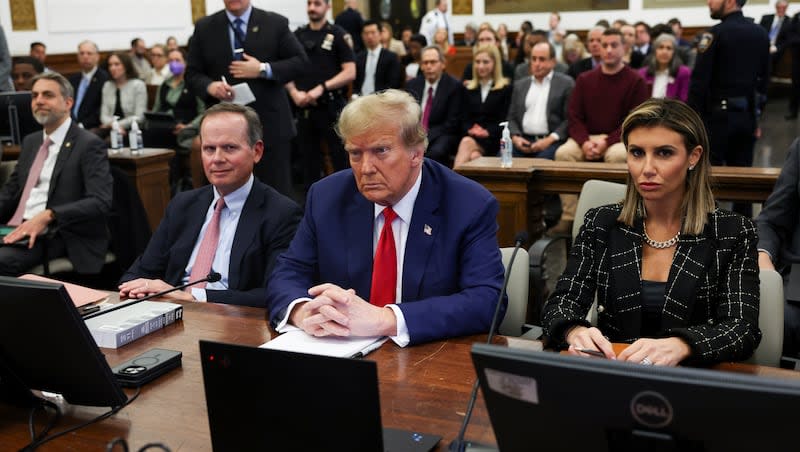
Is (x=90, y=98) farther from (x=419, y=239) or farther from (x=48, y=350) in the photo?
(x=48, y=350)

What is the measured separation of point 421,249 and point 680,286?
65cm

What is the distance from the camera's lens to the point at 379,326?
1.95 metres

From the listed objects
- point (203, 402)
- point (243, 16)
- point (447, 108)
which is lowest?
point (203, 402)

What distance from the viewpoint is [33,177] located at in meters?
4.33

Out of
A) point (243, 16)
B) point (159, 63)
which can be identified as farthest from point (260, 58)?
point (159, 63)

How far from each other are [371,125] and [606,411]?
131cm

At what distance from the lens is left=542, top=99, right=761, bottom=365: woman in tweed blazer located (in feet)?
6.84

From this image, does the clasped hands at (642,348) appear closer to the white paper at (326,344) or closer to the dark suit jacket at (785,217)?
the white paper at (326,344)

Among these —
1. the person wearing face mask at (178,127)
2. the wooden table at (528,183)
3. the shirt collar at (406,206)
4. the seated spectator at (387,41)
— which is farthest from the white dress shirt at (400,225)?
the seated spectator at (387,41)

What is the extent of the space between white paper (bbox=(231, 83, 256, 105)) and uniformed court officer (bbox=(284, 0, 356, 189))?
203 centimetres

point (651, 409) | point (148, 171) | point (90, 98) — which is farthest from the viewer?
point (90, 98)

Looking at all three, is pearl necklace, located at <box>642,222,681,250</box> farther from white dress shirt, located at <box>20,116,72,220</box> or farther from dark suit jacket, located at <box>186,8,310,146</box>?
white dress shirt, located at <box>20,116,72,220</box>

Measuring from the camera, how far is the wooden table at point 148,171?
5.11m

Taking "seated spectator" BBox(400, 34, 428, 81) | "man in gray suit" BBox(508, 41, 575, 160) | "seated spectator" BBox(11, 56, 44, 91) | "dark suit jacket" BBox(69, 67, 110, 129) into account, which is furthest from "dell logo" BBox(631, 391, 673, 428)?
"seated spectator" BBox(400, 34, 428, 81)
